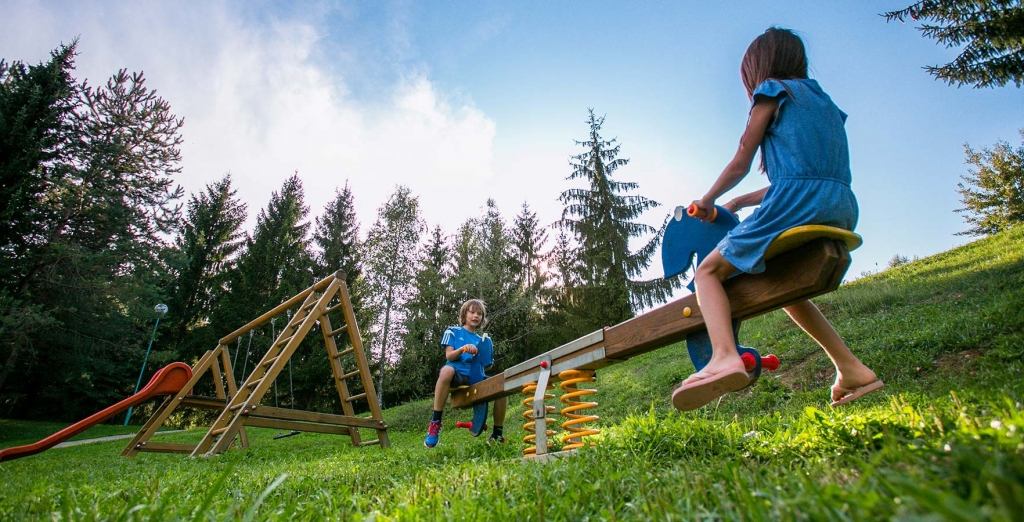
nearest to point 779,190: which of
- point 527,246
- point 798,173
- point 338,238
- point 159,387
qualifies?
point 798,173

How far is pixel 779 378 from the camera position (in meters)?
5.06

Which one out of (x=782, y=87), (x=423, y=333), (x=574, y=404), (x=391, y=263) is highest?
(x=391, y=263)

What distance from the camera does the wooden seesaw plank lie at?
6.21 feet

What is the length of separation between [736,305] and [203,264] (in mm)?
30652

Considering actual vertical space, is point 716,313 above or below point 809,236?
below

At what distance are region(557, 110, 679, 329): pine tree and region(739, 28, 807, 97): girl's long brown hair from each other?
16.0 m

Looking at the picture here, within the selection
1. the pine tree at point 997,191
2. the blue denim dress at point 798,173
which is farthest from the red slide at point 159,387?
the pine tree at point 997,191

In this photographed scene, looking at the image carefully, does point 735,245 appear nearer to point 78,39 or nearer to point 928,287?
point 928,287

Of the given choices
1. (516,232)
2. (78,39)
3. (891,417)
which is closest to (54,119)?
(78,39)

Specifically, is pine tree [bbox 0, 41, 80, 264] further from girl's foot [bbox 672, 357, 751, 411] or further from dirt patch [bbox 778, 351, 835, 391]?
dirt patch [bbox 778, 351, 835, 391]

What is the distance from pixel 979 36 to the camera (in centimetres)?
695

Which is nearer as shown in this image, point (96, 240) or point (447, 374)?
point (447, 374)

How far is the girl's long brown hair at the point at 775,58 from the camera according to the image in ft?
7.54

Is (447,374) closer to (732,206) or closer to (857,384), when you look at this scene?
(732,206)
